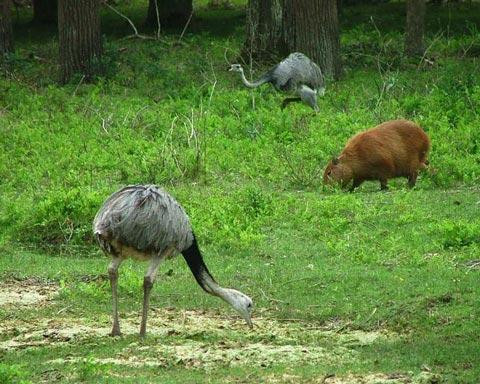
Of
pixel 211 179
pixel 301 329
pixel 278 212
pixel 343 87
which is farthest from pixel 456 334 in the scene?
pixel 343 87

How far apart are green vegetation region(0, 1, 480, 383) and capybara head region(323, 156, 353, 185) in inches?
7.4

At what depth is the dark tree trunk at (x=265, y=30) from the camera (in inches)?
895

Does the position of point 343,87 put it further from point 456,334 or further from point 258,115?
point 456,334

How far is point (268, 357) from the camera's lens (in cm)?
885

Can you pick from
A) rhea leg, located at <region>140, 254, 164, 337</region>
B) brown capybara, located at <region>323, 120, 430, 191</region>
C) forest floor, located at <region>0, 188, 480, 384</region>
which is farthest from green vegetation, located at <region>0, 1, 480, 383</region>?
brown capybara, located at <region>323, 120, 430, 191</region>

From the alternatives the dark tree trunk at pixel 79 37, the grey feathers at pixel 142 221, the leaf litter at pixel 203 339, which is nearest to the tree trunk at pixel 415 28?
the dark tree trunk at pixel 79 37

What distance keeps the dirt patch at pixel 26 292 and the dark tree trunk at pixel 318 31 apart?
426 inches

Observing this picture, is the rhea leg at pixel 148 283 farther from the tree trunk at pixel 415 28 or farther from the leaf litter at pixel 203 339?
the tree trunk at pixel 415 28

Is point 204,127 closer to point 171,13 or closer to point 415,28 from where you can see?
point 415,28

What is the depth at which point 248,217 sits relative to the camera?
13.6 meters

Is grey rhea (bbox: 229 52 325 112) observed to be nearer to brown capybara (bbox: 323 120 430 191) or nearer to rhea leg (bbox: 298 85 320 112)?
rhea leg (bbox: 298 85 320 112)

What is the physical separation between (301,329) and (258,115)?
891 cm

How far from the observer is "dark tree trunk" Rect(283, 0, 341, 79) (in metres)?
21.6

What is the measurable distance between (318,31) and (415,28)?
6.33 ft
